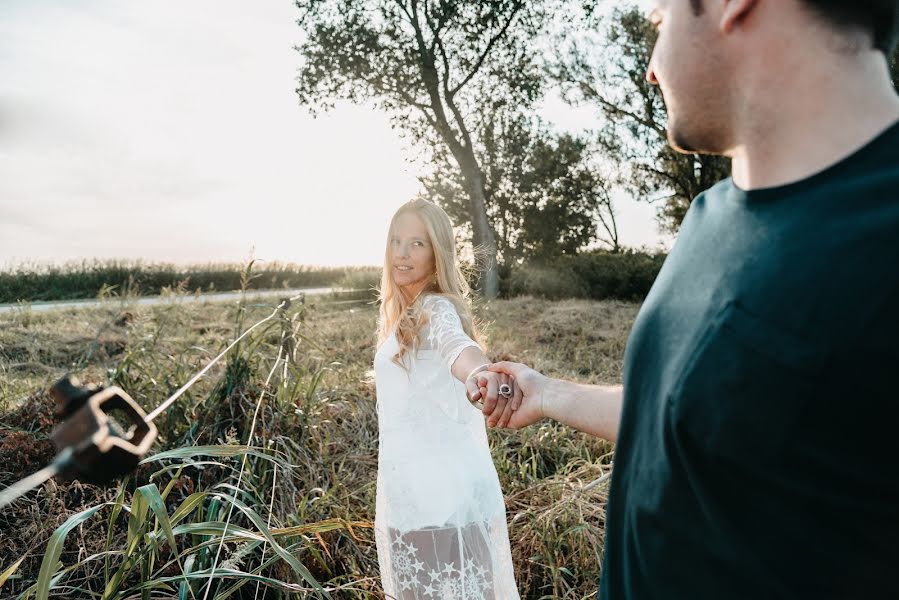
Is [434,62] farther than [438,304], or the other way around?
[434,62]

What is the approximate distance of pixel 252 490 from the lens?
2.80 metres

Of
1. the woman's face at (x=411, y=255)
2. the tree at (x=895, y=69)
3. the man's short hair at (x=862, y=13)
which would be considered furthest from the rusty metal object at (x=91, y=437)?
the tree at (x=895, y=69)

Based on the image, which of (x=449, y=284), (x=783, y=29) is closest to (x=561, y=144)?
(x=449, y=284)

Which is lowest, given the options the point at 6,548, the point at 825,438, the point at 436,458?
the point at 6,548

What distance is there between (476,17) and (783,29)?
1644 centimetres

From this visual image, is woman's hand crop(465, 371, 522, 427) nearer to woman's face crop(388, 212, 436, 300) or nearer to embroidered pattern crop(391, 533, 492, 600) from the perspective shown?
embroidered pattern crop(391, 533, 492, 600)

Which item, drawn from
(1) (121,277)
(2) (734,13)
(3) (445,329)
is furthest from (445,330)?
(1) (121,277)

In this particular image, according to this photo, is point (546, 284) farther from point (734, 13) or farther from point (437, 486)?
point (734, 13)

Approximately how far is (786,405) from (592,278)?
17679 millimetres

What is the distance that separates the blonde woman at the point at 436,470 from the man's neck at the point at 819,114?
1.19 m

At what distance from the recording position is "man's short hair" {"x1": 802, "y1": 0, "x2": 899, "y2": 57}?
2.63ft

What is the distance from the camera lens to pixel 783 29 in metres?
0.84

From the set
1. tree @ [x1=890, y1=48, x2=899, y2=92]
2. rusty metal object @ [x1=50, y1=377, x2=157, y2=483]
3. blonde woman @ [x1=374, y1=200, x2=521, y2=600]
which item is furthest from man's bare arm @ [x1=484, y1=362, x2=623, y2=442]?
tree @ [x1=890, y1=48, x2=899, y2=92]

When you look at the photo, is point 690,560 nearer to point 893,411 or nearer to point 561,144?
point 893,411
